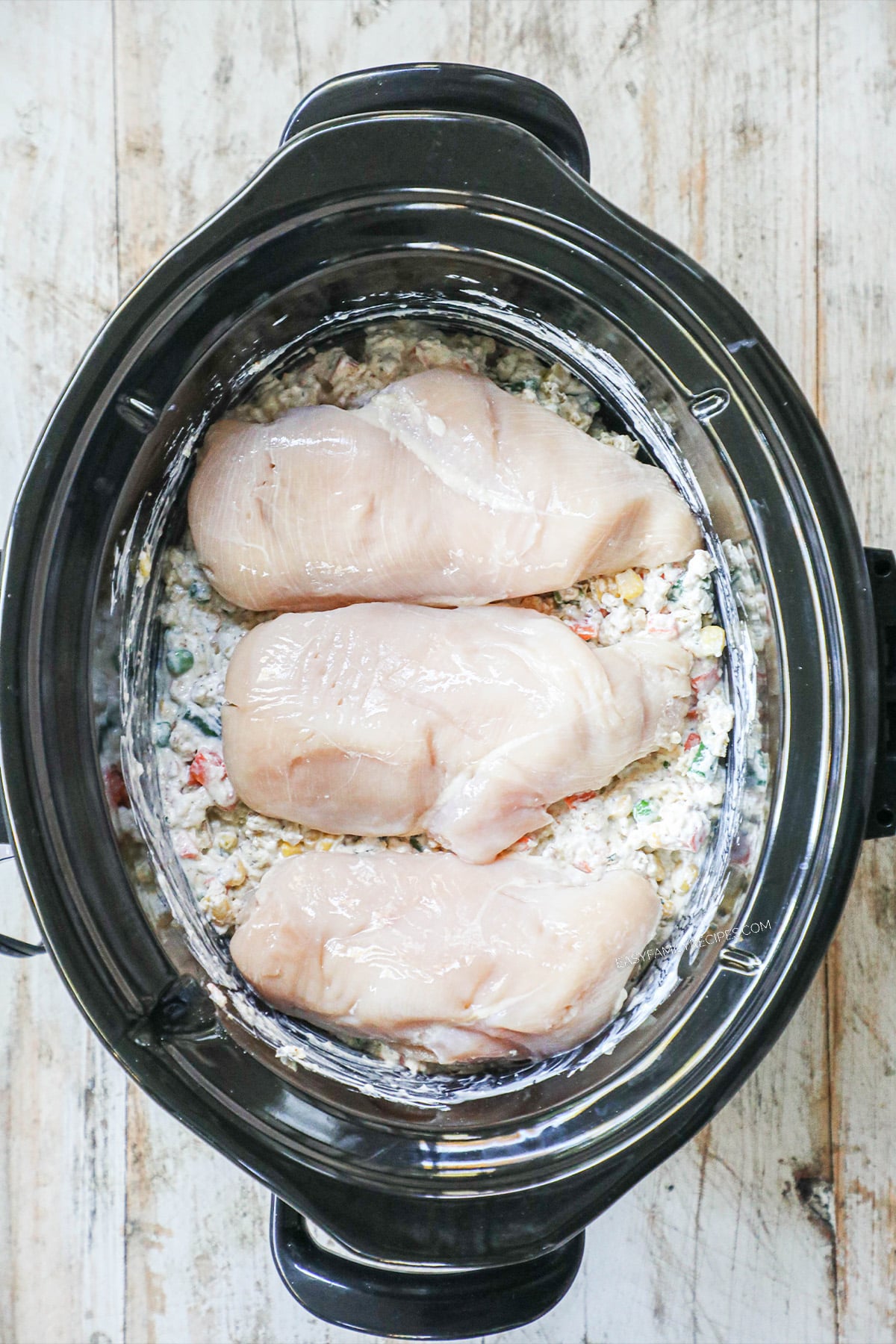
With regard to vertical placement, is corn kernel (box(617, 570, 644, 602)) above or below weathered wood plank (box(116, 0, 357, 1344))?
below

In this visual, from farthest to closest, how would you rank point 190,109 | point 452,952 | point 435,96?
point 190,109
point 452,952
point 435,96

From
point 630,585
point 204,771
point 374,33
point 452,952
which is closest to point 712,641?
point 630,585

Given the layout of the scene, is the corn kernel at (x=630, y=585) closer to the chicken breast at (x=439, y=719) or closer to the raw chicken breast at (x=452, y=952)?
the chicken breast at (x=439, y=719)

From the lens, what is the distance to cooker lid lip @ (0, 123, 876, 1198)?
2.34ft

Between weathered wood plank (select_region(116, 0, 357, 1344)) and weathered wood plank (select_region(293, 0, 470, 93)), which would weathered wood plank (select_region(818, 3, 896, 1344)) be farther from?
weathered wood plank (select_region(116, 0, 357, 1344))

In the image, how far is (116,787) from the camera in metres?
0.81

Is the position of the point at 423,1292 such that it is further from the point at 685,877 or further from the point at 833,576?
the point at 833,576

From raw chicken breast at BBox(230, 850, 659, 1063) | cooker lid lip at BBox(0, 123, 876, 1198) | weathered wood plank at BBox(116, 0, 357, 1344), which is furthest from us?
weathered wood plank at BBox(116, 0, 357, 1344)

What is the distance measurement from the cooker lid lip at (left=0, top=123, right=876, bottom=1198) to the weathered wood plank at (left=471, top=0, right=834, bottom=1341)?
34 centimetres

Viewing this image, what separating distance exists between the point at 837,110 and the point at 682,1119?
0.98m

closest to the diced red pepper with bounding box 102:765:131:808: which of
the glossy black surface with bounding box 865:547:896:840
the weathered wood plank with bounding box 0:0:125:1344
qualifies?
the weathered wood plank with bounding box 0:0:125:1344

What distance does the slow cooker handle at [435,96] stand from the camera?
720 mm

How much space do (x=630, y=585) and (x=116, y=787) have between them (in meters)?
0.47

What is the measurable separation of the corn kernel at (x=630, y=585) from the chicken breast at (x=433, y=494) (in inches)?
0.5
